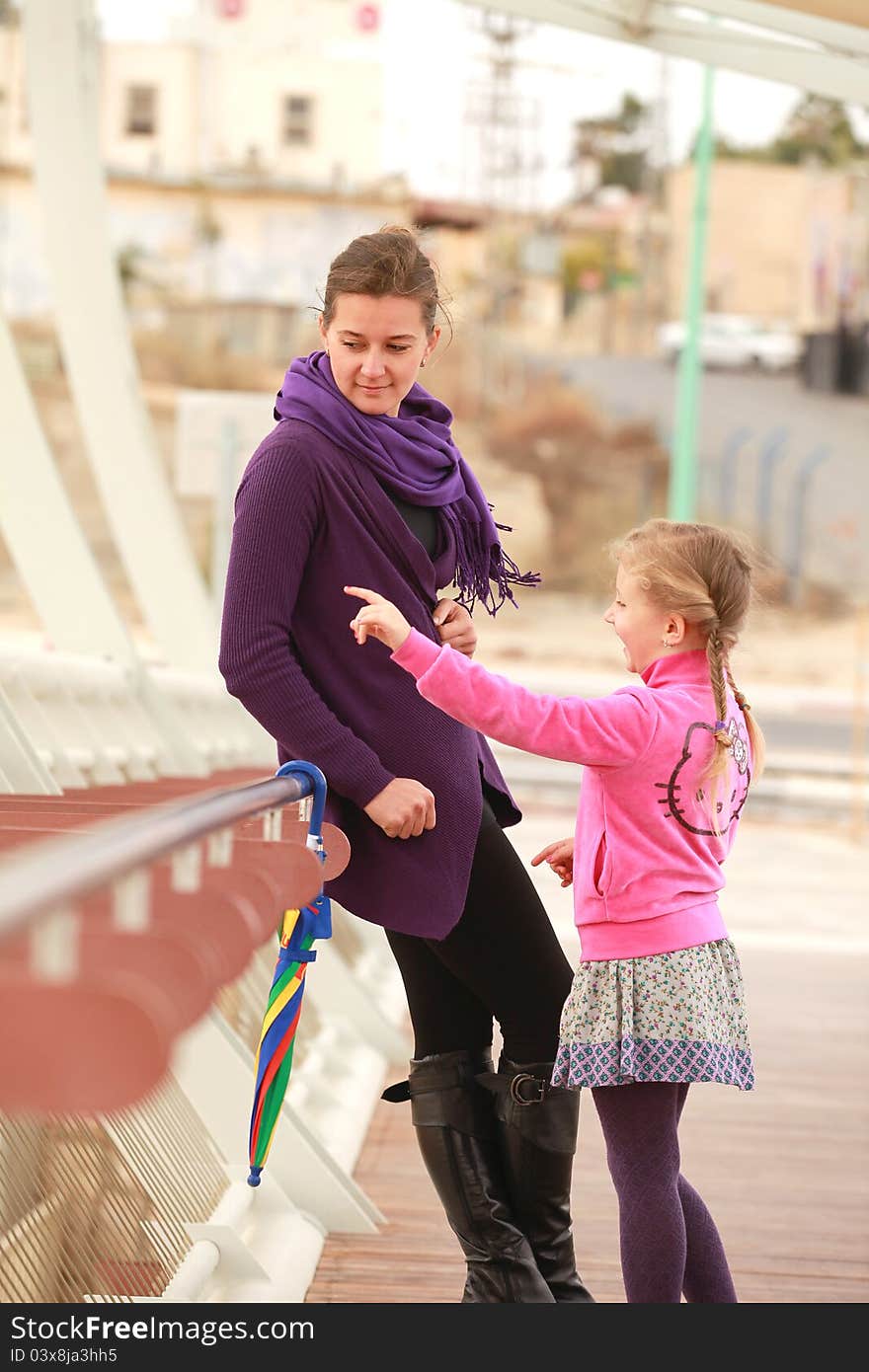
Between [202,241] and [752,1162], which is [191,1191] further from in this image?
[202,241]

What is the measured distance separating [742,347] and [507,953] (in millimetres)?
39539

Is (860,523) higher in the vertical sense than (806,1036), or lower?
lower

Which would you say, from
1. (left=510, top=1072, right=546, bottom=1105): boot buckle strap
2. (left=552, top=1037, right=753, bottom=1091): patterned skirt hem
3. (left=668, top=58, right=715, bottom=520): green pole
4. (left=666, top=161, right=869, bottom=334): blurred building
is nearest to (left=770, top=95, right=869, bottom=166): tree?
(left=666, top=161, right=869, bottom=334): blurred building

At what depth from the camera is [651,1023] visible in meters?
2.06

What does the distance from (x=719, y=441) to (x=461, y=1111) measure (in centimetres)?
3462

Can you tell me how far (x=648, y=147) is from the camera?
50.1m

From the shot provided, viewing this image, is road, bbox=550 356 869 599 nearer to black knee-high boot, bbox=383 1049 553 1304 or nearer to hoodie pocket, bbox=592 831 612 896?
black knee-high boot, bbox=383 1049 553 1304

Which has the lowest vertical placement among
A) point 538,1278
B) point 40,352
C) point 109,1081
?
point 40,352

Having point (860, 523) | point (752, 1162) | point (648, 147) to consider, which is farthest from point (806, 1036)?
point (648, 147)

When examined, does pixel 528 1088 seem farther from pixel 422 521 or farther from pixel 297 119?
pixel 297 119

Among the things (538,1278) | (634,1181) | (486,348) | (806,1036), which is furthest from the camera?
(486,348)

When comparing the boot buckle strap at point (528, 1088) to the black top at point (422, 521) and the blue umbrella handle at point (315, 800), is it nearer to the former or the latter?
the blue umbrella handle at point (315, 800)

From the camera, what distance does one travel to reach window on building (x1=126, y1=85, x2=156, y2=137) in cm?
4116

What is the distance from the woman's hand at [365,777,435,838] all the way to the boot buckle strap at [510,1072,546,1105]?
36cm
